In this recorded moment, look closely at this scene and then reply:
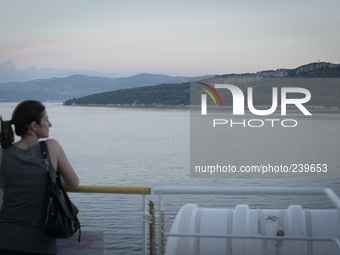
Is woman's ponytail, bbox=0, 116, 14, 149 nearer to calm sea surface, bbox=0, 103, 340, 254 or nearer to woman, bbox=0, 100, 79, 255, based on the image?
woman, bbox=0, 100, 79, 255

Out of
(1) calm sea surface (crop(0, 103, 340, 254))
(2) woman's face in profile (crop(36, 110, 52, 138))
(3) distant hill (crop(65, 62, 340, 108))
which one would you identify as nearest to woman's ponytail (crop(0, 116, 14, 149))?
(2) woman's face in profile (crop(36, 110, 52, 138))

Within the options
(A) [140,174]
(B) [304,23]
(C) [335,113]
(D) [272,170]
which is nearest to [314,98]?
(C) [335,113]

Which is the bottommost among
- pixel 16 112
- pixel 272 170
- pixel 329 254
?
pixel 272 170

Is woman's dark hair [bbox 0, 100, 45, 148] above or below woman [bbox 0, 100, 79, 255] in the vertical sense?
above

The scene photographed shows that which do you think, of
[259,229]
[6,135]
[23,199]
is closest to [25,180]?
[23,199]

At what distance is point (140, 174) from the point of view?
23312mm

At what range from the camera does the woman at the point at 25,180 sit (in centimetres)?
176

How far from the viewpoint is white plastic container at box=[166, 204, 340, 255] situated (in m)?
2.75

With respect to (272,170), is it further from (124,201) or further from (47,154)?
(47,154)

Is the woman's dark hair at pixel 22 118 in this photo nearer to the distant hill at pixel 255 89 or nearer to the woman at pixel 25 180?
the woman at pixel 25 180

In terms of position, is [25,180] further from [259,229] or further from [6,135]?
[259,229]

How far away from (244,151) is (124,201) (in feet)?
70.2

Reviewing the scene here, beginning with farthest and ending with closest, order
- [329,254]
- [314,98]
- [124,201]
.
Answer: [314,98]
[124,201]
[329,254]

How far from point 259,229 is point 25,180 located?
1.48m
